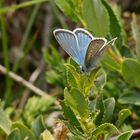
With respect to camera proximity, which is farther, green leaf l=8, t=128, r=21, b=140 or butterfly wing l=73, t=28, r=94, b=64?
green leaf l=8, t=128, r=21, b=140

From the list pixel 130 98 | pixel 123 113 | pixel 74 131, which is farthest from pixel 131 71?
pixel 74 131

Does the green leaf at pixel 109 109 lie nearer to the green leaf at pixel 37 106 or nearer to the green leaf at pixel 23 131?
the green leaf at pixel 23 131

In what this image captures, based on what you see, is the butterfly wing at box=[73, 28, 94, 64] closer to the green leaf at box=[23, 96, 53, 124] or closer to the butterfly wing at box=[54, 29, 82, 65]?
the butterfly wing at box=[54, 29, 82, 65]

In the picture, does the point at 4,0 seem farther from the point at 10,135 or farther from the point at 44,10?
the point at 10,135

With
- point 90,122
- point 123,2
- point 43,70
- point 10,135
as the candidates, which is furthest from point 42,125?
point 123,2

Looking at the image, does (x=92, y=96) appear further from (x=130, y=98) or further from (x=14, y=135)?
(x=14, y=135)

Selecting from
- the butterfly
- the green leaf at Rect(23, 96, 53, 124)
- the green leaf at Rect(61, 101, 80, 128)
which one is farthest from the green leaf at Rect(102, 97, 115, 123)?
the green leaf at Rect(23, 96, 53, 124)
